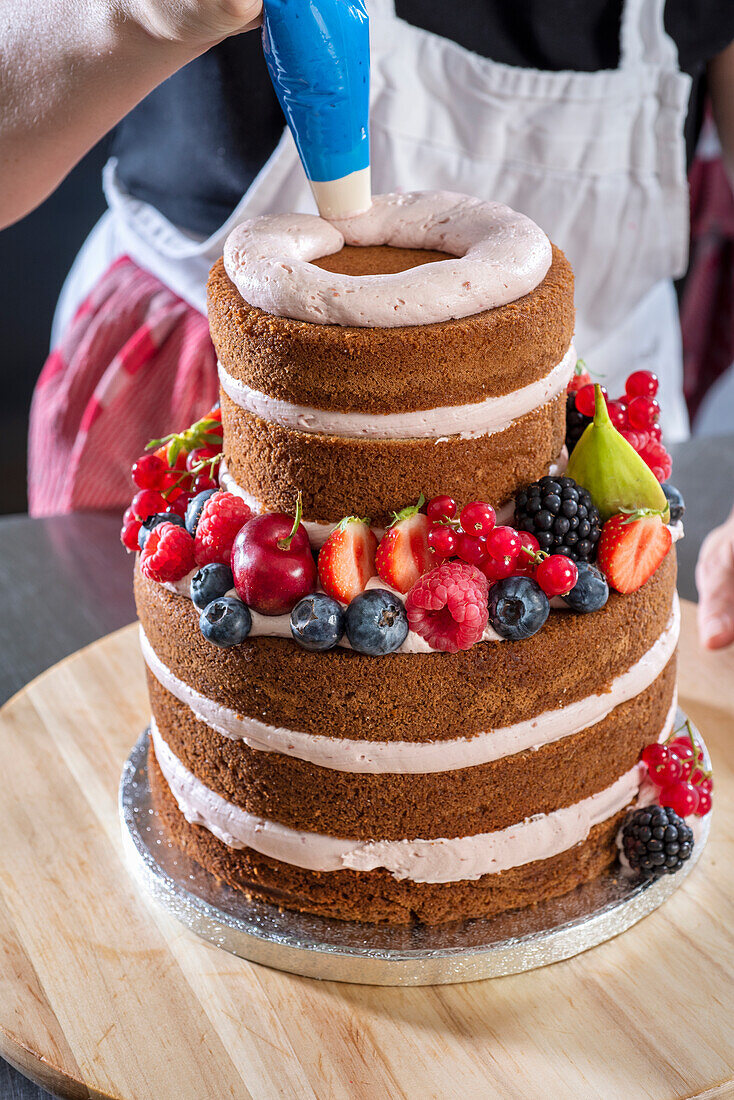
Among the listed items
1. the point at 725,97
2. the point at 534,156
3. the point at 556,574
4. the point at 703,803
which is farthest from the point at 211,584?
the point at 725,97

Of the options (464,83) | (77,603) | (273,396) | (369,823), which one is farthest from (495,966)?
(464,83)

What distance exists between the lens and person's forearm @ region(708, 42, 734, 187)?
2.24 meters

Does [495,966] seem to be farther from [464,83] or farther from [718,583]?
[464,83]

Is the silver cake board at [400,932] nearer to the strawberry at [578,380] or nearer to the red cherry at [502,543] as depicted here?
the red cherry at [502,543]

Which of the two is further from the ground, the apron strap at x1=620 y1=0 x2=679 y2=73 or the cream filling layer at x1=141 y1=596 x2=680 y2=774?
the apron strap at x1=620 y1=0 x2=679 y2=73

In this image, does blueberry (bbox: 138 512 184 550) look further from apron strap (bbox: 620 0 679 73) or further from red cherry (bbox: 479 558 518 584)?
apron strap (bbox: 620 0 679 73)

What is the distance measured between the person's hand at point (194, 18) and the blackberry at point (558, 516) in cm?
56

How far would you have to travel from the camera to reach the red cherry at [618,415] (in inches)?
54.7

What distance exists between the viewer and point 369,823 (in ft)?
4.11

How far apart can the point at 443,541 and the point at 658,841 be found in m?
0.51

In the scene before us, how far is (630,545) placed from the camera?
1.22 m

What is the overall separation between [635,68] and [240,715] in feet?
5.00

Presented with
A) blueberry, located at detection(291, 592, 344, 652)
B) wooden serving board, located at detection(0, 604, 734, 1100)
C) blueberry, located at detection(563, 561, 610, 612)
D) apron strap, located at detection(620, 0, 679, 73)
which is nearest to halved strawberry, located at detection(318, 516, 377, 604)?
blueberry, located at detection(291, 592, 344, 652)

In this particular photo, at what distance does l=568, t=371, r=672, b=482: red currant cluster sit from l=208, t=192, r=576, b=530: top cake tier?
0.45 feet
